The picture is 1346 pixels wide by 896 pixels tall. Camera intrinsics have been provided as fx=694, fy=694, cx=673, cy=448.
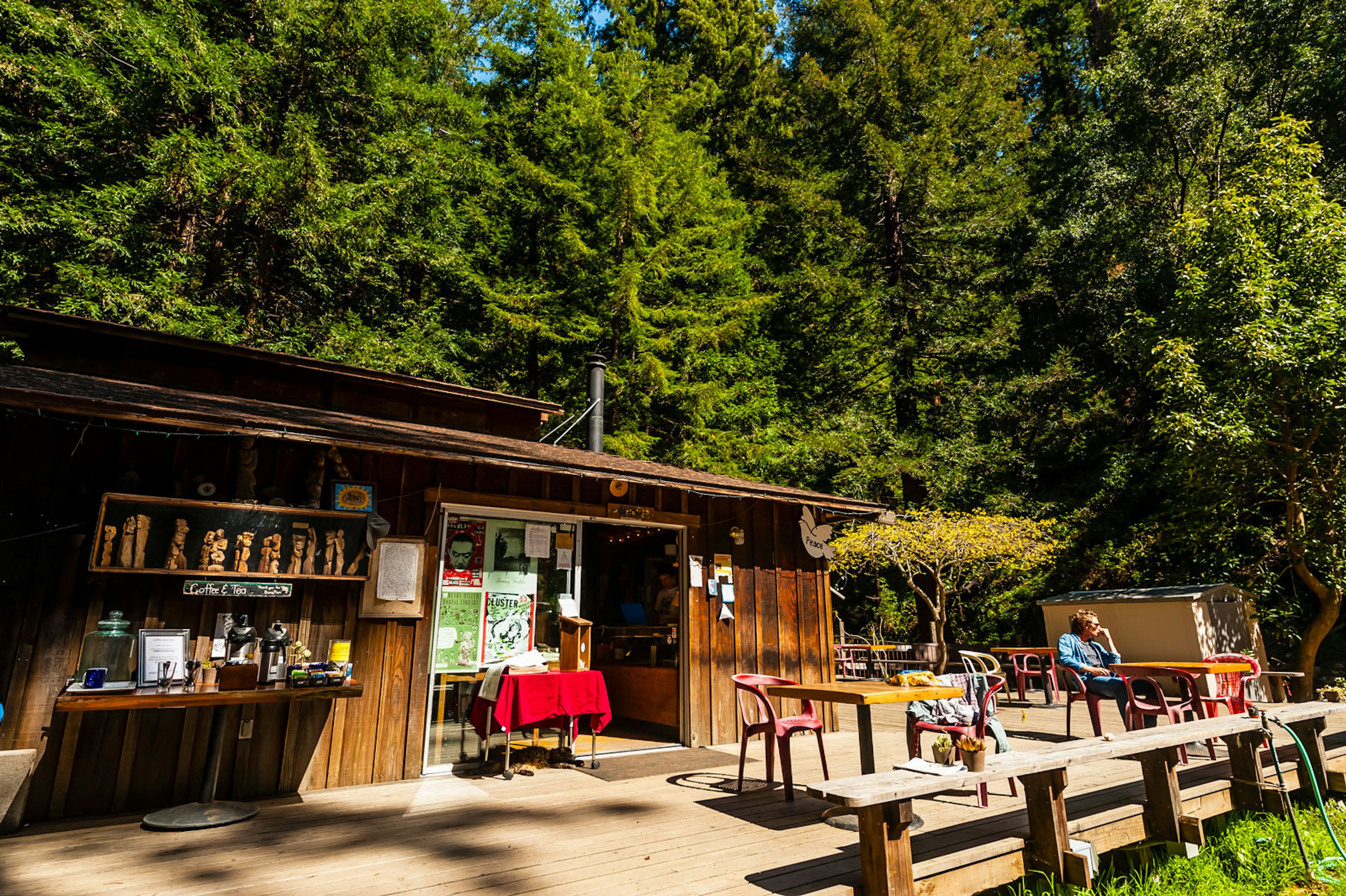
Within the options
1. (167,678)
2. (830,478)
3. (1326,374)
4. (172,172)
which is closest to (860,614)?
(830,478)

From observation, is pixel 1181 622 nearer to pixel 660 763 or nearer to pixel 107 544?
pixel 660 763

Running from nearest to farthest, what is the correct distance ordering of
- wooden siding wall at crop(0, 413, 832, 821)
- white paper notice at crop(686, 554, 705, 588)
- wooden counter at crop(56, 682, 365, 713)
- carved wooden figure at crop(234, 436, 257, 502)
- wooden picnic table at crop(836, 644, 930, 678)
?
wooden counter at crop(56, 682, 365, 713)
wooden siding wall at crop(0, 413, 832, 821)
carved wooden figure at crop(234, 436, 257, 502)
white paper notice at crop(686, 554, 705, 588)
wooden picnic table at crop(836, 644, 930, 678)

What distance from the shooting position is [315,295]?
1237 cm

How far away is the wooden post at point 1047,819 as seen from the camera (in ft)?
10.3

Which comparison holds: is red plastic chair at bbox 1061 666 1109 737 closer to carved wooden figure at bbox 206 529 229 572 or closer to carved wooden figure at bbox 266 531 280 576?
carved wooden figure at bbox 266 531 280 576

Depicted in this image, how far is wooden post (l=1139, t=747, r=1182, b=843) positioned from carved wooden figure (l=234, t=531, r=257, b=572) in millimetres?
5408

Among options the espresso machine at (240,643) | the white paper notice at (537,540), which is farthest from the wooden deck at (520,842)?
the white paper notice at (537,540)

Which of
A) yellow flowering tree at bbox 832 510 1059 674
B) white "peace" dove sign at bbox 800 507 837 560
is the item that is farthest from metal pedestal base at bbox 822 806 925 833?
yellow flowering tree at bbox 832 510 1059 674

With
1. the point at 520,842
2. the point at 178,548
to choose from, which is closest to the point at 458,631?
the point at 178,548

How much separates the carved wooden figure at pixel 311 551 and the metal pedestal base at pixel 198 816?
142 cm

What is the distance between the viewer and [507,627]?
19.2 ft

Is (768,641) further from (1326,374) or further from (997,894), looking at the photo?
(1326,374)

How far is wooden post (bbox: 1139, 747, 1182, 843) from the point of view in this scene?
365 cm

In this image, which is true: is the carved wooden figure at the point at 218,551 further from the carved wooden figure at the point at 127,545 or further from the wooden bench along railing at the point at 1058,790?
the wooden bench along railing at the point at 1058,790
